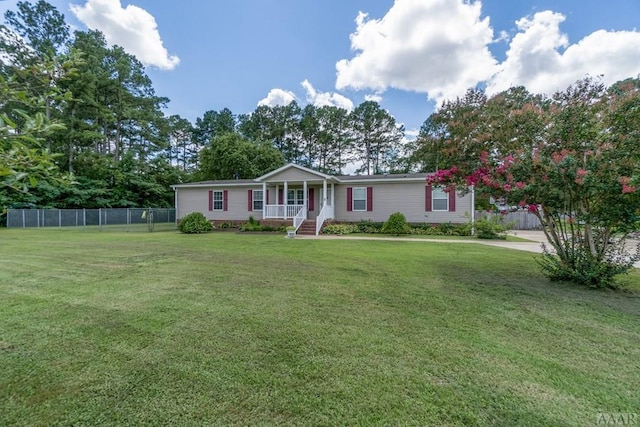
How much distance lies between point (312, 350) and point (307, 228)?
38.7 ft

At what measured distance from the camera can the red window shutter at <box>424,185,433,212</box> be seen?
14.9m

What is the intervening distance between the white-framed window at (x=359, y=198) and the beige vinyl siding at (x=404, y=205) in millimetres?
181

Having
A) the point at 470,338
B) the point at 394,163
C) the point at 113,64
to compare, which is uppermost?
the point at 113,64

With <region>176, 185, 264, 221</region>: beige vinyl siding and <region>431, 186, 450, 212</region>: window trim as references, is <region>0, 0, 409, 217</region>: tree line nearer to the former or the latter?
<region>176, 185, 264, 221</region>: beige vinyl siding

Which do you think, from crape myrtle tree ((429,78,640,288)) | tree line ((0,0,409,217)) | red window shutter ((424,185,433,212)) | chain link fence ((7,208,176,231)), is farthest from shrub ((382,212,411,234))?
tree line ((0,0,409,217))

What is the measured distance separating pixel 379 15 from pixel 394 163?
21908 mm

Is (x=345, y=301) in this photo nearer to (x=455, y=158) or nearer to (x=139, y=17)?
(x=455, y=158)

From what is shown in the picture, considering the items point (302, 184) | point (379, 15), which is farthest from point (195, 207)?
point (379, 15)

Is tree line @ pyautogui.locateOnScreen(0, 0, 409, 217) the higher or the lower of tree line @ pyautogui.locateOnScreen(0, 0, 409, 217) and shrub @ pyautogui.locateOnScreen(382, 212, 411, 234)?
the higher

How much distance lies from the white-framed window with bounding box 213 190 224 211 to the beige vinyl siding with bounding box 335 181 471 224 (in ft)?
25.5

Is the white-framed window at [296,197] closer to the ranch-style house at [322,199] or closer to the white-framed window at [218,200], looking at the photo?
the ranch-style house at [322,199]

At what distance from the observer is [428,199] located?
1491 centimetres

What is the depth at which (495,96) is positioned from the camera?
595 cm

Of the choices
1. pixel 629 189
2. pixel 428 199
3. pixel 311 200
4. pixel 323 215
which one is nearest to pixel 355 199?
pixel 323 215
